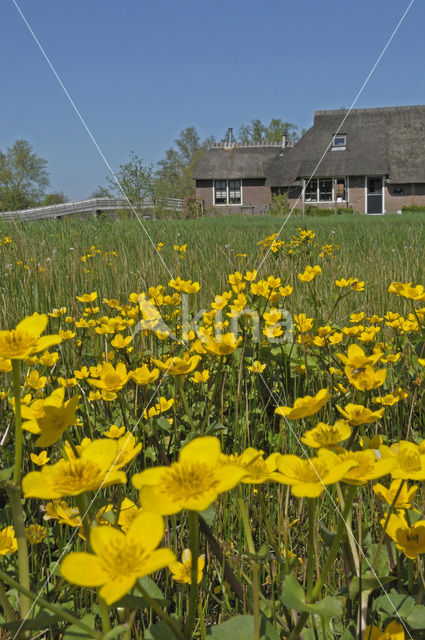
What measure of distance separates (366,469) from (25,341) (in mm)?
438

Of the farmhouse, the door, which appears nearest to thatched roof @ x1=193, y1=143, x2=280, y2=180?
the farmhouse

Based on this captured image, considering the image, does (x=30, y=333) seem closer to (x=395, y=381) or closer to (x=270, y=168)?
(x=395, y=381)

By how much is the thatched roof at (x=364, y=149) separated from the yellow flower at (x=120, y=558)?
28.9 meters

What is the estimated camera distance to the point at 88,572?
0.43 meters

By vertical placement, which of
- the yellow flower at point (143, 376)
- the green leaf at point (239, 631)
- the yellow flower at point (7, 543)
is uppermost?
the yellow flower at point (143, 376)

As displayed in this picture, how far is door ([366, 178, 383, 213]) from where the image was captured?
28.4m

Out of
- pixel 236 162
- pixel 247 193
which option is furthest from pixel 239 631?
pixel 236 162

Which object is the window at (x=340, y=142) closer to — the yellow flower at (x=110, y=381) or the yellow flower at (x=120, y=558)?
the yellow flower at (x=110, y=381)

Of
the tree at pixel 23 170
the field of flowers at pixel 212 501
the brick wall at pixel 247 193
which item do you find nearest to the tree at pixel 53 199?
the tree at pixel 23 170

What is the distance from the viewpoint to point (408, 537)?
0.70 meters

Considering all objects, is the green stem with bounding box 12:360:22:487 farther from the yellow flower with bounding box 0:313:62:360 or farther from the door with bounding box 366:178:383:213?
the door with bounding box 366:178:383:213

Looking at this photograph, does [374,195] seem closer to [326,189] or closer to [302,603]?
[326,189]

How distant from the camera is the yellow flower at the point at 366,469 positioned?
20.6 inches

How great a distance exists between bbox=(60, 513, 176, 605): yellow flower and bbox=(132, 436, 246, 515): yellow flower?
0.02 meters
